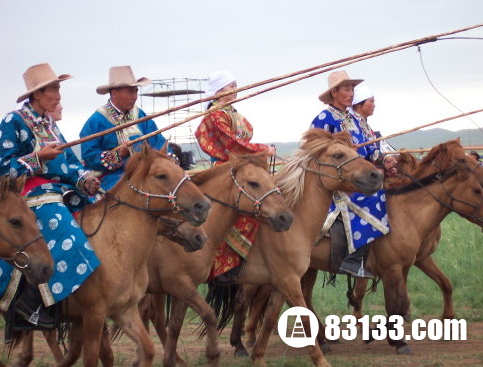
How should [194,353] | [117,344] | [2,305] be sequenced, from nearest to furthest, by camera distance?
[2,305], [194,353], [117,344]

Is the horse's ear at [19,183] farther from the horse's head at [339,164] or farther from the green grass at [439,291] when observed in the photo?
the green grass at [439,291]

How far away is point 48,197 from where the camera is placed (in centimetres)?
709

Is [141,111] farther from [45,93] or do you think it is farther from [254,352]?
[254,352]

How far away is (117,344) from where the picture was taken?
10461 millimetres

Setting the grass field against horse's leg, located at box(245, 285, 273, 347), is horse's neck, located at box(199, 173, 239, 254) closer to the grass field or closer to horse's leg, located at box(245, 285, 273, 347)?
the grass field

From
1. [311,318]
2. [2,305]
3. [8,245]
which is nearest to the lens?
[8,245]

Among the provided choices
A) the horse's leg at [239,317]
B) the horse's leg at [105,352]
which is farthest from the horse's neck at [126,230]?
the horse's leg at [239,317]

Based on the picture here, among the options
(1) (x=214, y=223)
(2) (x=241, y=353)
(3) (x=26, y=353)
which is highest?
(1) (x=214, y=223)

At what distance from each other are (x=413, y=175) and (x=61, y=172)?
15.2 ft

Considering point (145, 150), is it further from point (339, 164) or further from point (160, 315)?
point (160, 315)

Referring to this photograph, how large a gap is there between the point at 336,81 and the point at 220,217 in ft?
8.47

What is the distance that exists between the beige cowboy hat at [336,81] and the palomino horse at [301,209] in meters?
0.98

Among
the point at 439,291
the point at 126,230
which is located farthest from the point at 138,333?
the point at 439,291

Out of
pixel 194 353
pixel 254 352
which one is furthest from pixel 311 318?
pixel 194 353
